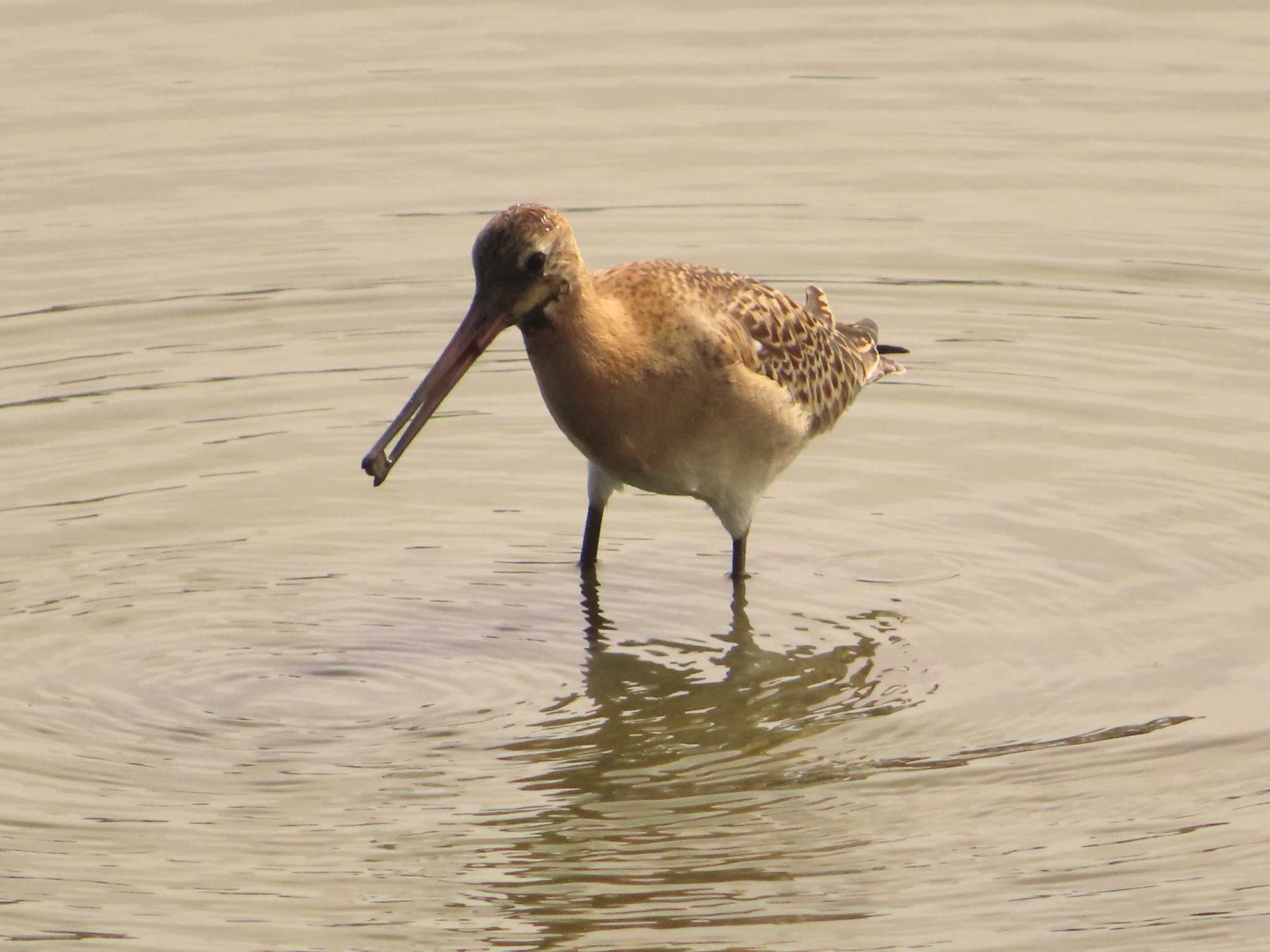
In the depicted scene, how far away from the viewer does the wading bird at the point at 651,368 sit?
741 cm

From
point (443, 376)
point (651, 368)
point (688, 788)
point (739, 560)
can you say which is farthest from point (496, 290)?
point (739, 560)

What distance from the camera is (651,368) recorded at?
7.98 metres

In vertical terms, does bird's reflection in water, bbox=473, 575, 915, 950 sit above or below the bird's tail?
below

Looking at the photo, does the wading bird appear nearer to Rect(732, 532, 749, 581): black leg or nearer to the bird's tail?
Rect(732, 532, 749, 581): black leg

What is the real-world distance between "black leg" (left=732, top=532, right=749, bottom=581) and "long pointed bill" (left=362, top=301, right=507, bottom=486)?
Answer: 1.69m

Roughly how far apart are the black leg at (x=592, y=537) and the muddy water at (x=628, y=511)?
11cm

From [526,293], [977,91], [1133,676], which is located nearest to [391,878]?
[526,293]

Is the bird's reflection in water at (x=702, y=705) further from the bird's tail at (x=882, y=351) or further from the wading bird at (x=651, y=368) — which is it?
the bird's tail at (x=882, y=351)

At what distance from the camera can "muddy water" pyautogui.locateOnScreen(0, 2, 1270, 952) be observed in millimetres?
6496

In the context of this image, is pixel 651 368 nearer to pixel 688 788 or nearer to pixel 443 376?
pixel 443 376

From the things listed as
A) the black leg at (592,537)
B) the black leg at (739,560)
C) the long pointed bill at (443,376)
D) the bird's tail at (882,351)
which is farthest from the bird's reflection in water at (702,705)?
the bird's tail at (882,351)

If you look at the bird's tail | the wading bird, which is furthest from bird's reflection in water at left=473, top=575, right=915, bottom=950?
the bird's tail

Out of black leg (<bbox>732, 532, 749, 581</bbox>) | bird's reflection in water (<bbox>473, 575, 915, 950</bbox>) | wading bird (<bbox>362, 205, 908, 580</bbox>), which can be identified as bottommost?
bird's reflection in water (<bbox>473, 575, 915, 950</bbox>)

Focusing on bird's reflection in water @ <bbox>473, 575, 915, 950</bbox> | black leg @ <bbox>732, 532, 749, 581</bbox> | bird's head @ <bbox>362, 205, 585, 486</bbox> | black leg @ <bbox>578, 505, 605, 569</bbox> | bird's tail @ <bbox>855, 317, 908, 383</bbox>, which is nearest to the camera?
bird's reflection in water @ <bbox>473, 575, 915, 950</bbox>
